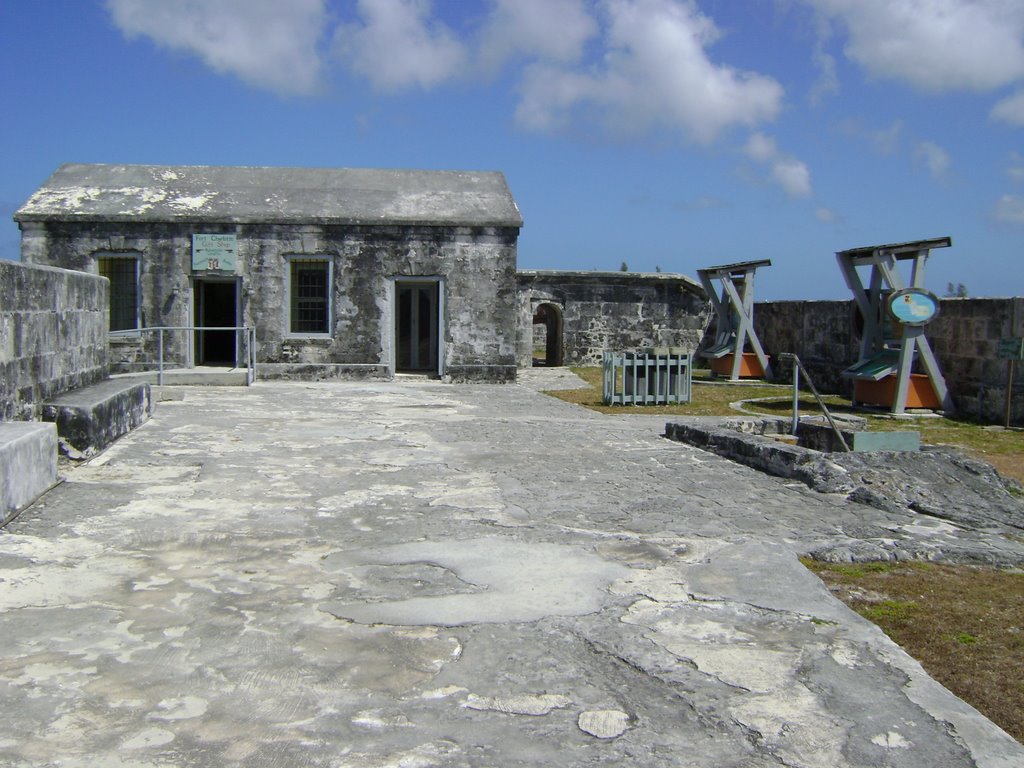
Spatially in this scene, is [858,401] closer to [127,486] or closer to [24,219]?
[127,486]

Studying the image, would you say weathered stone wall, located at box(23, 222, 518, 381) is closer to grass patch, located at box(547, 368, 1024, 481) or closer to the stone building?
the stone building

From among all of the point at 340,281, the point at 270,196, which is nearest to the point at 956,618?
the point at 340,281

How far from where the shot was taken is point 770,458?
831cm

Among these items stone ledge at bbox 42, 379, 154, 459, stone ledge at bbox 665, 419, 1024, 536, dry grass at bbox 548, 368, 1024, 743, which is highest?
stone ledge at bbox 42, 379, 154, 459

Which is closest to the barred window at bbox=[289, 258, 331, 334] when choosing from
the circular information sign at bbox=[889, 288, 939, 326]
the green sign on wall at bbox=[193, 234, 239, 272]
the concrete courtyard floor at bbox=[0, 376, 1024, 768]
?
the green sign on wall at bbox=[193, 234, 239, 272]

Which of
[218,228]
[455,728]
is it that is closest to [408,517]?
[455,728]

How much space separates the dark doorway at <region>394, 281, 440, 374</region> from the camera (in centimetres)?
2017

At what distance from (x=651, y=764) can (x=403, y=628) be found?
1.41m

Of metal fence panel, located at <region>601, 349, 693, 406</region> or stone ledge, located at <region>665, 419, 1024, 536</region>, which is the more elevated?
metal fence panel, located at <region>601, 349, 693, 406</region>

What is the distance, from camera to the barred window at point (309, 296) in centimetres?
1919

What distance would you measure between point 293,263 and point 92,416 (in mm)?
11385

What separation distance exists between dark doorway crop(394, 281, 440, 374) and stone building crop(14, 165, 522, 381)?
575 millimetres

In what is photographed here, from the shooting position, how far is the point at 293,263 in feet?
62.8

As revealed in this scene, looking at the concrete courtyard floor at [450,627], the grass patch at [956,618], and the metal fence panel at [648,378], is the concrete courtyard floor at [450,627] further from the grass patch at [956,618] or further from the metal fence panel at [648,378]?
the metal fence panel at [648,378]
